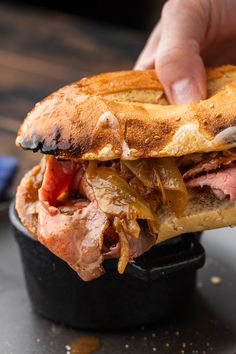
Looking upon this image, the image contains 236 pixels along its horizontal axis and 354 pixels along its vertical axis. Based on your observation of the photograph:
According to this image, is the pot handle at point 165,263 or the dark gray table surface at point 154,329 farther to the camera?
the dark gray table surface at point 154,329

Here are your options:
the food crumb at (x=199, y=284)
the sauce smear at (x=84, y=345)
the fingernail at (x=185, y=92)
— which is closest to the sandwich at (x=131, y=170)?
the fingernail at (x=185, y=92)

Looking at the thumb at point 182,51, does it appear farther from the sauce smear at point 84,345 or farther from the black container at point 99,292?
the sauce smear at point 84,345

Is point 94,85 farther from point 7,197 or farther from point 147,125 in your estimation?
point 7,197

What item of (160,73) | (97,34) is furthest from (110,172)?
(97,34)

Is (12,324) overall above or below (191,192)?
below

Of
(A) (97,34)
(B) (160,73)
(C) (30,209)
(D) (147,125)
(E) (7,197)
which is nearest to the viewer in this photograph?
(D) (147,125)

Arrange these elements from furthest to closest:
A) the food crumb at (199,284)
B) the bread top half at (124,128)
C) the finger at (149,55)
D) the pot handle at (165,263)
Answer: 1. the finger at (149,55)
2. the food crumb at (199,284)
3. the pot handle at (165,263)
4. the bread top half at (124,128)

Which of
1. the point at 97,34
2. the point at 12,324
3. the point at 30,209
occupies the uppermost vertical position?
the point at 30,209
